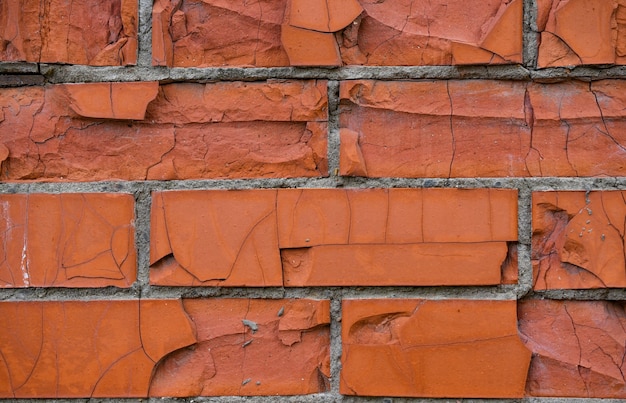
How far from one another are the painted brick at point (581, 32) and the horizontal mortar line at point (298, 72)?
0.05 feet

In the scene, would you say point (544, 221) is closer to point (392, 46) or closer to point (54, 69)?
point (392, 46)

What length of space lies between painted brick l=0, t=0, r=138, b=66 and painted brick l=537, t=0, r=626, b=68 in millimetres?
546

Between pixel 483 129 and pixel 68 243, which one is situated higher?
pixel 483 129

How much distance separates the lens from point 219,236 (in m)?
0.76


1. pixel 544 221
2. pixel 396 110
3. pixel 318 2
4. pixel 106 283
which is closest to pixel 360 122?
pixel 396 110

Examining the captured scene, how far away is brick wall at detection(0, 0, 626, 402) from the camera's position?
75cm

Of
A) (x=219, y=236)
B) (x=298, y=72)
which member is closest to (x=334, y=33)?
(x=298, y=72)

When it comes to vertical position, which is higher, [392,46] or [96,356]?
[392,46]

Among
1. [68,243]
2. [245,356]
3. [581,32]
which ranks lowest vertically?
[245,356]

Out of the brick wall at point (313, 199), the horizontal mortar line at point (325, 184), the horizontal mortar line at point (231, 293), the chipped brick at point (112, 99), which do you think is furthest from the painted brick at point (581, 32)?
the chipped brick at point (112, 99)

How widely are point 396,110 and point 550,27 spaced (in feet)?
0.74

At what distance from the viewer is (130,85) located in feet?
2.51

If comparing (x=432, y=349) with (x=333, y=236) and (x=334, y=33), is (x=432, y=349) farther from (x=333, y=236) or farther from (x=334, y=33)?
(x=334, y=33)

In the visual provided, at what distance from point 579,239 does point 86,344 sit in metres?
0.67
